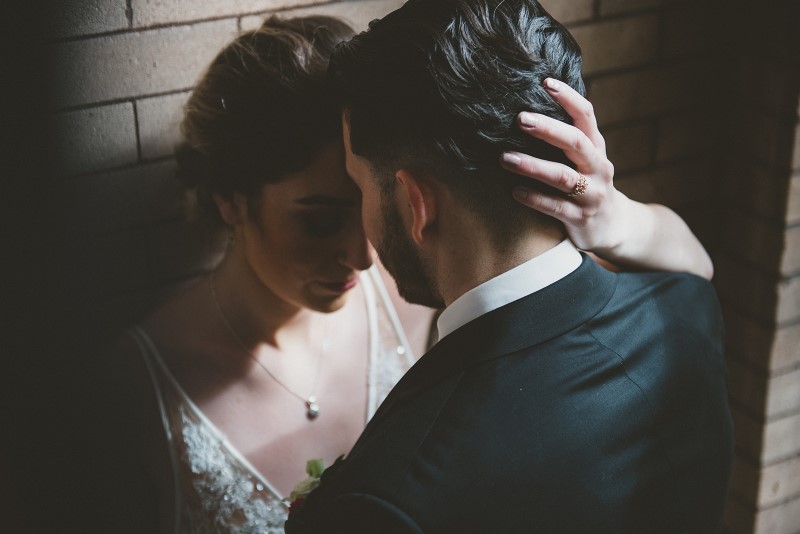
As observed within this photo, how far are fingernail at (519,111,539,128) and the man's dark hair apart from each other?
3 centimetres

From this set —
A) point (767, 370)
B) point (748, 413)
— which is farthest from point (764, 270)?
point (748, 413)

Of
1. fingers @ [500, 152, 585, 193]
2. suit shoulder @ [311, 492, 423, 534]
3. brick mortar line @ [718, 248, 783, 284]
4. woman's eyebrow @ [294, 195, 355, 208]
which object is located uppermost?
fingers @ [500, 152, 585, 193]

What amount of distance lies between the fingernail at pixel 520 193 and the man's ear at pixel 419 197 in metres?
0.12

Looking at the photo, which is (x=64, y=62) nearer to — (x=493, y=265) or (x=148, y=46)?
(x=148, y=46)

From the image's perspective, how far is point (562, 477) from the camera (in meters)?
1.26

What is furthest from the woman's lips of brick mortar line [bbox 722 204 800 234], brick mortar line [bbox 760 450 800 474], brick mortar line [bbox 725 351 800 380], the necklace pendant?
brick mortar line [bbox 760 450 800 474]

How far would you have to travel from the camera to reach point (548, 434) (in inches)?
50.0

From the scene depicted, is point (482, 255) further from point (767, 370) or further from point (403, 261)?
point (767, 370)

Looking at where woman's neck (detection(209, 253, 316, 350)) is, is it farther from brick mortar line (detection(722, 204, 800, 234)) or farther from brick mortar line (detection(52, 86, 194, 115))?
brick mortar line (detection(722, 204, 800, 234))

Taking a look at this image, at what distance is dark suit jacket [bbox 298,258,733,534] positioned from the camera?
1.23m

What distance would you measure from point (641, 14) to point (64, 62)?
1236 millimetres

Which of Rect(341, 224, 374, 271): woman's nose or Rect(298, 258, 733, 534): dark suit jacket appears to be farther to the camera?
Rect(341, 224, 374, 271): woman's nose

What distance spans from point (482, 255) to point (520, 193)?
11cm

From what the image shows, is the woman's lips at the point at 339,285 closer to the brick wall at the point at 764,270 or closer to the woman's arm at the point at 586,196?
the woman's arm at the point at 586,196
